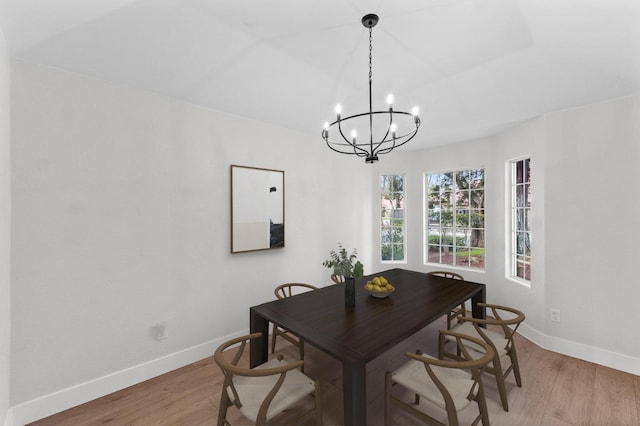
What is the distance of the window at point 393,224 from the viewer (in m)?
4.80

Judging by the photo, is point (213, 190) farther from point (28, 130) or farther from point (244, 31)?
point (244, 31)

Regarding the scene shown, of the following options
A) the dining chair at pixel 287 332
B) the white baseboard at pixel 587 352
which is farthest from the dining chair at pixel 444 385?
the white baseboard at pixel 587 352

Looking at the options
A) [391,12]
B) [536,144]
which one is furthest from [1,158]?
[536,144]

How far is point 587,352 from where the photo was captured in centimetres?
268

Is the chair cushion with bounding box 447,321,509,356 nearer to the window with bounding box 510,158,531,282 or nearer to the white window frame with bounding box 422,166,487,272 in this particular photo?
the window with bounding box 510,158,531,282

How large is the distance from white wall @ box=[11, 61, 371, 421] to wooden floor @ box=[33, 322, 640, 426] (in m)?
0.23

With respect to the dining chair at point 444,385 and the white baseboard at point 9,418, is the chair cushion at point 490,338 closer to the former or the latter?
the dining chair at point 444,385

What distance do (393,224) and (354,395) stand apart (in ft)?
12.2

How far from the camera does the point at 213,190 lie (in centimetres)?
280

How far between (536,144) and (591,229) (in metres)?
1.06

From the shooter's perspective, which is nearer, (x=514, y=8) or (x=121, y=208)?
(x=514, y=8)

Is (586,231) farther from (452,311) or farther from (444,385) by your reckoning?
(444,385)

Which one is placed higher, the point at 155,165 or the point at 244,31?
the point at 244,31

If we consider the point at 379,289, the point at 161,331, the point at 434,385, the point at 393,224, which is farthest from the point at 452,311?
the point at 161,331
